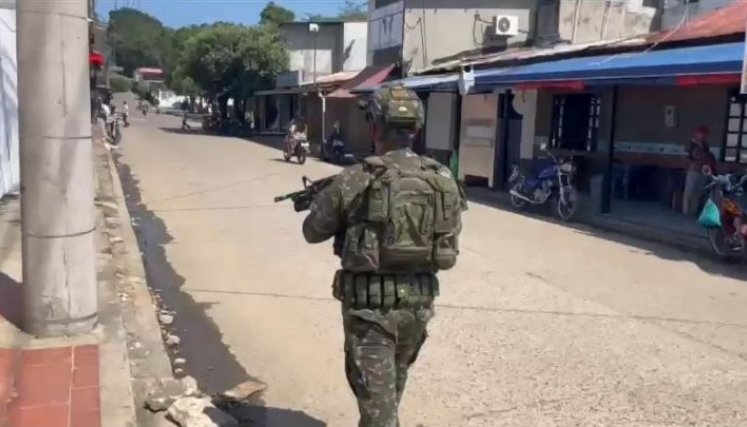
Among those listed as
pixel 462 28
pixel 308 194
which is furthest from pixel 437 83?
pixel 308 194

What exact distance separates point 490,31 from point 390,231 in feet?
72.1

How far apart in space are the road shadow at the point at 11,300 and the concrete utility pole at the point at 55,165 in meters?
0.27

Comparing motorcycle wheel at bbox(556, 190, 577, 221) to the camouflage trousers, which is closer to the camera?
the camouflage trousers

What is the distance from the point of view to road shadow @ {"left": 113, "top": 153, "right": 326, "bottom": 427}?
4.55 m

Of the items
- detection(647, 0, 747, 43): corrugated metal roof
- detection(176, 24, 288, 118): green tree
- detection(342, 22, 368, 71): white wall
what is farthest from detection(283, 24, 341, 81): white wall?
detection(647, 0, 747, 43): corrugated metal roof

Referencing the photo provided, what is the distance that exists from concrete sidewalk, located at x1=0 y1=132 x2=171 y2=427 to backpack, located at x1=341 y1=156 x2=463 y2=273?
64.7 inches

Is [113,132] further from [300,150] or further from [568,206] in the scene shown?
[568,206]

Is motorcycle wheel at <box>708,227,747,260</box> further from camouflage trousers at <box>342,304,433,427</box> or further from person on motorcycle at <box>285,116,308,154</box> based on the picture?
person on motorcycle at <box>285,116,308,154</box>

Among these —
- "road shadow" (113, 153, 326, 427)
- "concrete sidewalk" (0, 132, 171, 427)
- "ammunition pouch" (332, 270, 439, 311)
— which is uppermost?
"ammunition pouch" (332, 270, 439, 311)

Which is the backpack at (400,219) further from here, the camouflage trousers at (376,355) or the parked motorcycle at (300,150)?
the parked motorcycle at (300,150)

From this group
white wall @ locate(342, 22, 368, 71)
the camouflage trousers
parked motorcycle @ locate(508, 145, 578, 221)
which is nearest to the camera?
the camouflage trousers

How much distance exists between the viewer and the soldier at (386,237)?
3.09 meters

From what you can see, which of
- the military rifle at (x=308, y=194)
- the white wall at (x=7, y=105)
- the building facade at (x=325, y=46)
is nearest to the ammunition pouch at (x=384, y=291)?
the military rifle at (x=308, y=194)

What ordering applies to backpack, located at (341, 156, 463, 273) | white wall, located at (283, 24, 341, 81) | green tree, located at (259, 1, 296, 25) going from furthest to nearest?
green tree, located at (259, 1, 296, 25) < white wall, located at (283, 24, 341, 81) < backpack, located at (341, 156, 463, 273)
